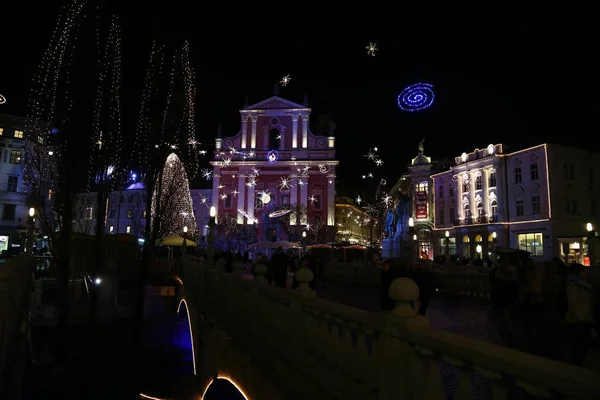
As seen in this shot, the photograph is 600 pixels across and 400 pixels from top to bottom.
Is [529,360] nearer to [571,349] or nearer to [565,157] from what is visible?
[571,349]

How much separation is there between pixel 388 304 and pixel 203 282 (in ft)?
24.5

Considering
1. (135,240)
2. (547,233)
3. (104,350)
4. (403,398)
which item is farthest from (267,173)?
(403,398)

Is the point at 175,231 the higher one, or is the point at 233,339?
the point at 175,231

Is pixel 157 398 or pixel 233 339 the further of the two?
pixel 157 398

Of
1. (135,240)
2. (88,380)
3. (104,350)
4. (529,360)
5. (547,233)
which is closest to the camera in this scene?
(529,360)

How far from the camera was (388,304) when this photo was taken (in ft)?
25.6

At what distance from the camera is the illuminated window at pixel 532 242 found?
39869 mm

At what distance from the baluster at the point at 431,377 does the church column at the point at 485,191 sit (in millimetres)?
47390

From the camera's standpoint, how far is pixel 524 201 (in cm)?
4212

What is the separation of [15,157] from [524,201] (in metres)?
52.1

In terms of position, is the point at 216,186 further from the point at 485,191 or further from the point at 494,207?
the point at 494,207

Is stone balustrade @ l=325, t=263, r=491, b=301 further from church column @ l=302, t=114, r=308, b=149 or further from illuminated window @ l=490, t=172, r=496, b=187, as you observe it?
church column @ l=302, t=114, r=308, b=149

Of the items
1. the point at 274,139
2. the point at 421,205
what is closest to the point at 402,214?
the point at 421,205

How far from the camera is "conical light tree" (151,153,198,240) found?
23391 mm
